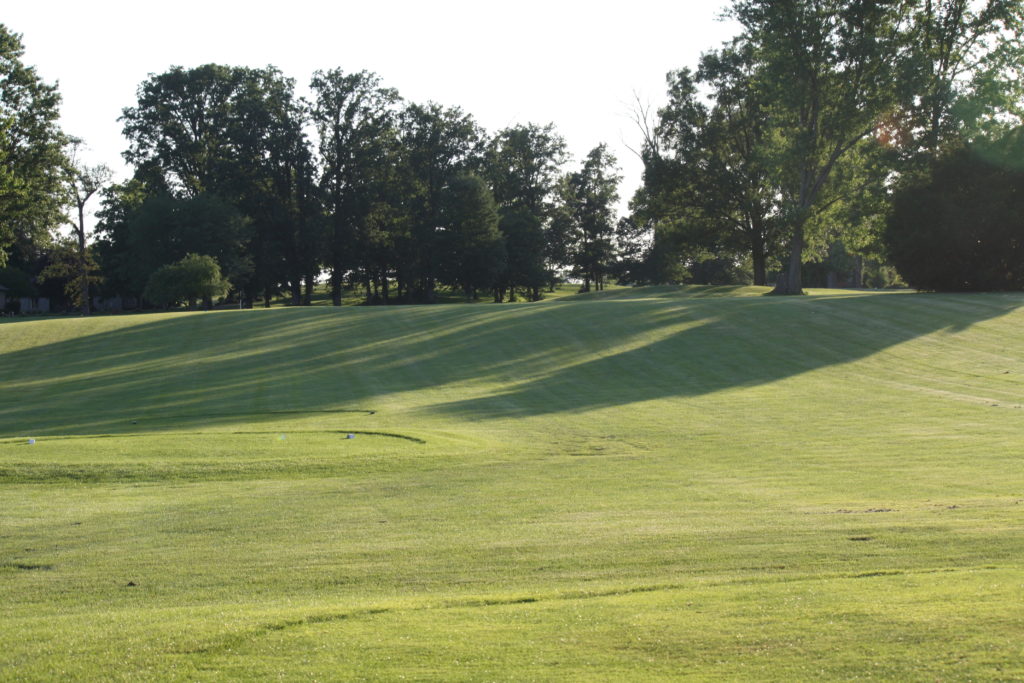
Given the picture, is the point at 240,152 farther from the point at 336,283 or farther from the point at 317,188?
the point at 336,283

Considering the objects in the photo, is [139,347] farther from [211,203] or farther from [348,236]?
[348,236]

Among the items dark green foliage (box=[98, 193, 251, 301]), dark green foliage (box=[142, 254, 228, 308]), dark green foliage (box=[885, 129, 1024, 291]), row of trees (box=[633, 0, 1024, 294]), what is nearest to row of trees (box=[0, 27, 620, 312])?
dark green foliage (box=[98, 193, 251, 301])

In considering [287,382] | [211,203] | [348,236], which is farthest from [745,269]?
[287,382]

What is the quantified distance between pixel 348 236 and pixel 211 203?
1346 centimetres

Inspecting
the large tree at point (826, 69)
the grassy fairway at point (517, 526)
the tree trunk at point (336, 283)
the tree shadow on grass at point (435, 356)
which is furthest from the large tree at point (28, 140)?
the large tree at point (826, 69)

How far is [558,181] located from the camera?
97.7 metres

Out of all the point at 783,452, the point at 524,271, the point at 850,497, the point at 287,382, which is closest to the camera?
the point at 850,497

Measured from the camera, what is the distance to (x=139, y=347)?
3656cm

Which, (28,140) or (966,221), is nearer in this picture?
(966,221)

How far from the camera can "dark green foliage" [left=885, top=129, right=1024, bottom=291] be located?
45.3m

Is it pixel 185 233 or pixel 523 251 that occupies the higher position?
pixel 185 233

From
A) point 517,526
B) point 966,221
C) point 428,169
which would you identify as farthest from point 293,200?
point 517,526

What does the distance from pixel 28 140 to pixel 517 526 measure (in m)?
49.7

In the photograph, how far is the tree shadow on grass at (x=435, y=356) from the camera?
25422 mm
